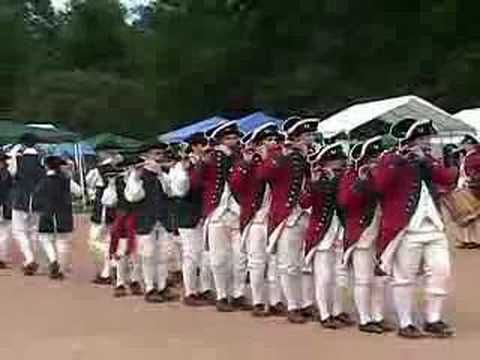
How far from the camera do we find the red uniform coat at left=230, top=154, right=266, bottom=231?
13.3 metres

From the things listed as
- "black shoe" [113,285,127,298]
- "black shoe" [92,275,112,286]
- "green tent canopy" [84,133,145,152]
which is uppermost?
"green tent canopy" [84,133,145,152]

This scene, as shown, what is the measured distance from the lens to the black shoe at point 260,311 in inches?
528

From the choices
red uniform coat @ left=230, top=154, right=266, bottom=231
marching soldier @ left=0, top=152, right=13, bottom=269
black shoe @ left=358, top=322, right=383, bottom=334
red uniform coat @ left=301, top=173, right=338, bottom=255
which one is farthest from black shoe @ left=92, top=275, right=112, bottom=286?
black shoe @ left=358, top=322, right=383, bottom=334

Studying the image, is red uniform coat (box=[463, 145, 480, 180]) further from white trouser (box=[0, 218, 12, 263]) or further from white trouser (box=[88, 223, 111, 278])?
white trouser (box=[0, 218, 12, 263])

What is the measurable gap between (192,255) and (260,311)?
1420mm

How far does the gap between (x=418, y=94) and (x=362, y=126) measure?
52.2ft

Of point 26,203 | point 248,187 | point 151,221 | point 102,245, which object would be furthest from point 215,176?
point 26,203

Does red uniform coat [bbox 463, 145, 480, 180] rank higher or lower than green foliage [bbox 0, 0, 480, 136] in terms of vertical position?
lower

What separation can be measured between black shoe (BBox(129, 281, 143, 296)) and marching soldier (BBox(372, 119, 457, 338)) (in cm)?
474

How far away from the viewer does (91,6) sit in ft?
232

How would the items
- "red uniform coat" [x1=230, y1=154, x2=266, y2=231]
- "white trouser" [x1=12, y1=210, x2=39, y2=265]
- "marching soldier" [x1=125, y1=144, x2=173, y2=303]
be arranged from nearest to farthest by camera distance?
"red uniform coat" [x1=230, y1=154, x2=266, y2=231]
"marching soldier" [x1=125, y1=144, x2=173, y2=303]
"white trouser" [x1=12, y1=210, x2=39, y2=265]

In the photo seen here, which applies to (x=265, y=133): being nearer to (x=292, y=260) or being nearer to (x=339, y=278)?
(x=292, y=260)

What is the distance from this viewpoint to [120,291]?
15.8 meters

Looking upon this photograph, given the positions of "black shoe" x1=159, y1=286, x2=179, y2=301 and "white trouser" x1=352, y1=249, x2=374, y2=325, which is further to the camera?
"black shoe" x1=159, y1=286, x2=179, y2=301
